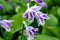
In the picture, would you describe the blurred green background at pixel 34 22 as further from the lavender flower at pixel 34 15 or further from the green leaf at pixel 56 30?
the lavender flower at pixel 34 15

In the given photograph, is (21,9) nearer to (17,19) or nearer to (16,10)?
(16,10)

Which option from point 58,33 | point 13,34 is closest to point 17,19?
point 13,34

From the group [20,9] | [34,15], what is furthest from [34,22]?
[20,9]

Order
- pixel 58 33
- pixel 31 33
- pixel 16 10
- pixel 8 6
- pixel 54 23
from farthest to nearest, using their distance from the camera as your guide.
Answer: pixel 8 6 < pixel 16 10 < pixel 54 23 < pixel 58 33 < pixel 31 33

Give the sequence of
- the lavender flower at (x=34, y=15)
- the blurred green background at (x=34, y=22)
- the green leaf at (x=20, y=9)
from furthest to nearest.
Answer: the green leaf at (x=20, y=9) → the blurred green background at (x=34, y=22) → the lavender flower at (x=34, y=15)

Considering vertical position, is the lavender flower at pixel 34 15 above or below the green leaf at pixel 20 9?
above

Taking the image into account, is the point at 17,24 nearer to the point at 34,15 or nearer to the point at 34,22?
the point at 34,22

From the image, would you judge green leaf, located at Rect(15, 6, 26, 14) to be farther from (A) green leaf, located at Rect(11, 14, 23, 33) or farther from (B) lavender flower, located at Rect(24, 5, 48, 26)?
(B) lavender flower, located at Rect(24, 5, 48, 26)

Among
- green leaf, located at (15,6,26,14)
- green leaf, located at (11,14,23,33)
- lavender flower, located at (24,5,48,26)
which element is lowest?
green leaf, located at (11,14,23,33)

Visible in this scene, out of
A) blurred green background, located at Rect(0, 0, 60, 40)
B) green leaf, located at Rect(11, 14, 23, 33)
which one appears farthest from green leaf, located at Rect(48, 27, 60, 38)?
green leaf, located at Rect(11, 14, 23, 33)

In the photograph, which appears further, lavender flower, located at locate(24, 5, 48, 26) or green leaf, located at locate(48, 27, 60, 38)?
green leaf, located at locate(48, 27, 60, 38)

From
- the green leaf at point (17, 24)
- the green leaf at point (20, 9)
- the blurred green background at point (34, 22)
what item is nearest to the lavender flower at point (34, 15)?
the blurred green background at point (34, 22)
